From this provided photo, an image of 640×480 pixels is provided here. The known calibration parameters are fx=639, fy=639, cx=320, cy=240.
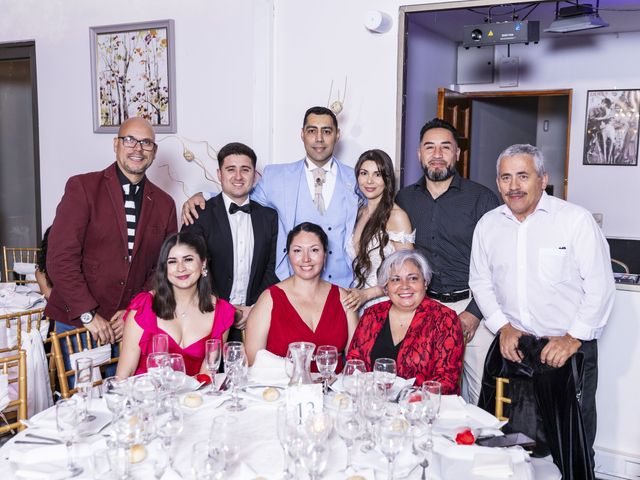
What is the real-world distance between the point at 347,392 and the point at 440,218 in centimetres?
147

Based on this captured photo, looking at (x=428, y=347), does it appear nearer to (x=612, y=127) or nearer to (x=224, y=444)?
(x=224, y=444)

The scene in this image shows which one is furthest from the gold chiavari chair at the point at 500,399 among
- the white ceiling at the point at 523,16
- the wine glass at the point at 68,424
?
the white ceiling at the point at 523,16

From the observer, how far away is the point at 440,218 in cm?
337

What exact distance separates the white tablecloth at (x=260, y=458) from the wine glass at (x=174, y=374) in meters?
0.12

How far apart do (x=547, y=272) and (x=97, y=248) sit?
218 cm

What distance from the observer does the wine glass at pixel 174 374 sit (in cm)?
205

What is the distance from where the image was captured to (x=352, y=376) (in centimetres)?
217

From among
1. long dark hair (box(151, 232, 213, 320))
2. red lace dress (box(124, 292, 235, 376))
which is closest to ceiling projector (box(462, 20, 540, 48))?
long dark hair (box(151, 232, 213, 320))

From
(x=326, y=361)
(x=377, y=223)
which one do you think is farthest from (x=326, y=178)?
(x=326, y=361)

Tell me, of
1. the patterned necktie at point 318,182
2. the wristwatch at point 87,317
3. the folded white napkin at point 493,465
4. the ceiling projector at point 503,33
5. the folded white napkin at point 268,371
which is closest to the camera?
the folded white napkin at point 493,465

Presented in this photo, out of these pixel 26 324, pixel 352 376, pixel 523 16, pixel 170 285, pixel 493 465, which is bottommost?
pixel 26 324

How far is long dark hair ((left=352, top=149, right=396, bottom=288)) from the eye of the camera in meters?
3.31

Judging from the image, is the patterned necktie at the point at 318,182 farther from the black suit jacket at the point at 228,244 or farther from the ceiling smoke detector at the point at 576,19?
the ceiling smoke detector at the point at 576,19

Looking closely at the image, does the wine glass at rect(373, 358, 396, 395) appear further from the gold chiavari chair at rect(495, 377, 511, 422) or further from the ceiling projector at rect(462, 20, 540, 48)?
the ceiling projector at rect(462, 20, 540, 48)
